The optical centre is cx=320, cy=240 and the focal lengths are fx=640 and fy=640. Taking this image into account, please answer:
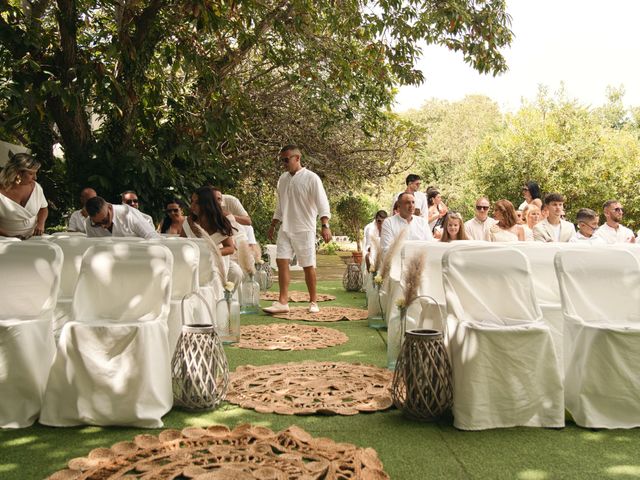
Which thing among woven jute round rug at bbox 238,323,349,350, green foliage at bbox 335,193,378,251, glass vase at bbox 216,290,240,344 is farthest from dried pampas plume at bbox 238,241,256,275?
green foliage at bbox 335,193,378,251

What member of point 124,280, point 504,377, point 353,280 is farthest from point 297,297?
point 504,377

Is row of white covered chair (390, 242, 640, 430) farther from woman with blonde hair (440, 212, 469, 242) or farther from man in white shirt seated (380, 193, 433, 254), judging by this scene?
man in white shirt seated (380, 193, 433, 254)

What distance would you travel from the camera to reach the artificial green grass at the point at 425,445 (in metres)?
2.91

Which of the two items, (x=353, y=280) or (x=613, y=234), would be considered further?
(x=353, y=280)

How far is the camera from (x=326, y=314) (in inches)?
301

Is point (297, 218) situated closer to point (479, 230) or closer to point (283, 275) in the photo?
point (283, 275)

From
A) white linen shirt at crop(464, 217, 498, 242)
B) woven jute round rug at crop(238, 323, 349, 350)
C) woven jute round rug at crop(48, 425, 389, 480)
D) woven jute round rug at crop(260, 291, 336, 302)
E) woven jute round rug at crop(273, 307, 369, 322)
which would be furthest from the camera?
woven jute round rug at crop(260, 291, 336, 302)

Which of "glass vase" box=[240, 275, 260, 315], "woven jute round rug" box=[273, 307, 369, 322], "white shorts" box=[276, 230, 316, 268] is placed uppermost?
"white shorts" box=[276, 230, 316, 268]

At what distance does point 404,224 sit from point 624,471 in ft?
14.1

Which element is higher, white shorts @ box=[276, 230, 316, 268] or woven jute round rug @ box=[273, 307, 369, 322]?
white shorts @ box=[276, 230, 316, 268]

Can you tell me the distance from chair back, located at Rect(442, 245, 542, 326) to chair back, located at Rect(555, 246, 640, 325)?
8.9 inches

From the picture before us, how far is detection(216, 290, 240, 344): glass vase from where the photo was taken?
5781 mm

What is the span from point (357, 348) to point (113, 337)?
260 cm

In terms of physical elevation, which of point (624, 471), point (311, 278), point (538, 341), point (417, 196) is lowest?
point (624, 471)
